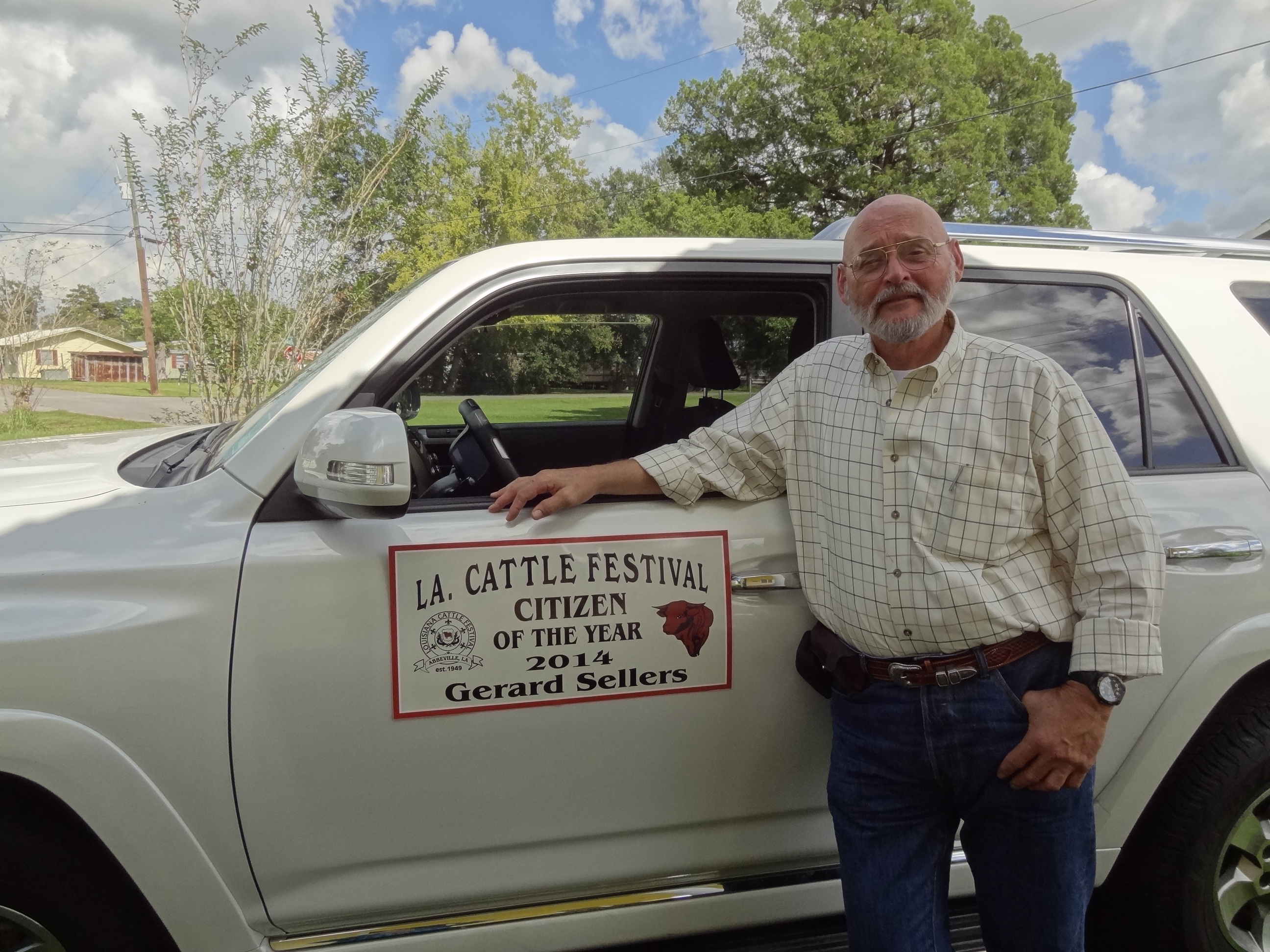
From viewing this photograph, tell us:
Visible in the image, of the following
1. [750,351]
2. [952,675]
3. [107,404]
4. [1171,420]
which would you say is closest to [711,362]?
[750,351]

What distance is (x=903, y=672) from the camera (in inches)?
64.7

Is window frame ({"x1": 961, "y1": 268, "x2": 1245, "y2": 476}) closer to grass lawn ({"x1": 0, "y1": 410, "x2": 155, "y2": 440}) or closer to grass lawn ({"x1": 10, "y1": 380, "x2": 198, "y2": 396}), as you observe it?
grass lawn ({"x1": 0, "y1": 410, "x2": 155, "y2": 440})

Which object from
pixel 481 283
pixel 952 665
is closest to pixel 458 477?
pixel 481 283

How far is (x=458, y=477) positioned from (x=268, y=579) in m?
0.68

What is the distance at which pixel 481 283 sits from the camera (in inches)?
71.9

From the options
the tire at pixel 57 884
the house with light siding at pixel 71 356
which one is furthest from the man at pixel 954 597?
the house with light siding at pixel 71 356

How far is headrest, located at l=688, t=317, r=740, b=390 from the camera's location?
308 cm

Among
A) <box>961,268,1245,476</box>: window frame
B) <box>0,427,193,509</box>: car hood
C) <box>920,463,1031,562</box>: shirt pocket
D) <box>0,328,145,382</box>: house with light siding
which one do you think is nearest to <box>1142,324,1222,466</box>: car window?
<box>961,268,1245,476</box>: window frame

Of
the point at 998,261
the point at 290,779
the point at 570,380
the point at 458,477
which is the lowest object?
the point at 290,779

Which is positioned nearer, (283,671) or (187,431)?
(283,671)

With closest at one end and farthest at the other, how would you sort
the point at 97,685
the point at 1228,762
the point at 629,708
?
the point at 97,685
the point at 629,708
the point at 1228,762

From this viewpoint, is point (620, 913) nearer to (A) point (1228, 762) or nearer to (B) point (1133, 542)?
(B) point (1133, 542)

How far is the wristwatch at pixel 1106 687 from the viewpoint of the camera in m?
1.53

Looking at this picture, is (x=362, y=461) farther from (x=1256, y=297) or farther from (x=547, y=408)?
(x=1256, y=297)
